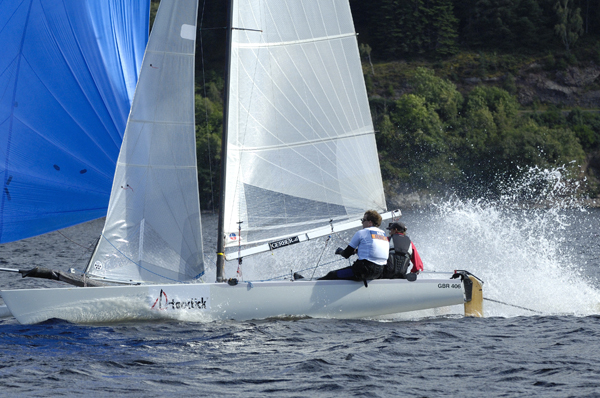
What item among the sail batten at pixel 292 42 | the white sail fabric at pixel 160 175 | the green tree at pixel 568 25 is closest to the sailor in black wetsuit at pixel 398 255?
the white sail fabric at pixel 160 175

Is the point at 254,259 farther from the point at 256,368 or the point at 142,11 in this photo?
the point at 256,368

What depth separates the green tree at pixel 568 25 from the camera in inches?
2704

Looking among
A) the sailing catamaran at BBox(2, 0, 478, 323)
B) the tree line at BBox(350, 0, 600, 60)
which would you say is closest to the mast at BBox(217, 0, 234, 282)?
the sailing catamaran at BBox(2, 0, 478, 323)

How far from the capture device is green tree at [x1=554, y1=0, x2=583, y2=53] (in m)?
68.7

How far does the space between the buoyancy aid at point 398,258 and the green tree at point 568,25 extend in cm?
6370

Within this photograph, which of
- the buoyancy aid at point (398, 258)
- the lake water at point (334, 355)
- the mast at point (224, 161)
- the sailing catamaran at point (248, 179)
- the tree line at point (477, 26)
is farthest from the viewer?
the tree line at point (477, 26)

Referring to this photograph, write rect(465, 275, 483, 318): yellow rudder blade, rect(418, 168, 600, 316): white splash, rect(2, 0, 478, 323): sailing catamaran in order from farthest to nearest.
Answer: rect(418, 168, 600, 316): white splash, rect(465, 275, 483, 318): yellow rudder blade, rect(2, 0, 478, 323): sailing catamaran

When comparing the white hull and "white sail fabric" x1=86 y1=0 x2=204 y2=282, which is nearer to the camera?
the white hull

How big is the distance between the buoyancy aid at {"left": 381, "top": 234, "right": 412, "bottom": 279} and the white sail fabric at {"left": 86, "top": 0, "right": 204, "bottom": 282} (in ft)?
8.87

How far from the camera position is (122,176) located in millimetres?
9867

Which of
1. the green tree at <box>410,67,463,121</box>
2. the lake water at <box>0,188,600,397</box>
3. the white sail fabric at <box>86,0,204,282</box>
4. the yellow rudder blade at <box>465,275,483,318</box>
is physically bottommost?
the lake water at <box>0,188,600,397</box>

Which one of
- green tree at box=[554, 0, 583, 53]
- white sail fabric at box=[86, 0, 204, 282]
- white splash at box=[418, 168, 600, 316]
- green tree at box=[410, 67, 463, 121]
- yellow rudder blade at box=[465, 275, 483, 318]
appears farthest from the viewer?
green tree at box=[554, 0, 583, 53]

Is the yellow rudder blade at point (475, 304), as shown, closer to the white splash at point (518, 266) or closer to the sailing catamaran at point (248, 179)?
the sailing catamaran at point (248, 179)

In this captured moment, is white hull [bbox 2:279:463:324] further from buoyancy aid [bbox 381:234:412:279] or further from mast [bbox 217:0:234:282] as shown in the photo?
mast [bbox 217:0:234:282]
